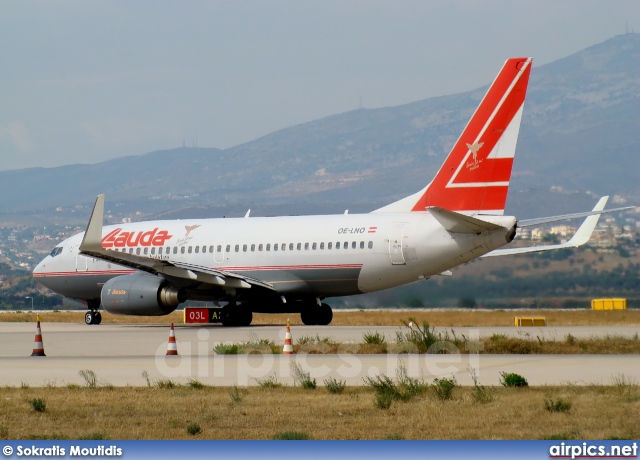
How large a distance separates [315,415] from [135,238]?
28200 mm

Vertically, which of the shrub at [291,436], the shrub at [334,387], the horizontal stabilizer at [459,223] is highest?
the horizontal stabilizer at [459,223]

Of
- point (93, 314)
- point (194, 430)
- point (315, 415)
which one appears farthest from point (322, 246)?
point (194, 430)

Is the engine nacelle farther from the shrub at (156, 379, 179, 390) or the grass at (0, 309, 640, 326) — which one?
the shrub at (156, 379, 179, 390)

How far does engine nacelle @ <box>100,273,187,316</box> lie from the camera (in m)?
37.3

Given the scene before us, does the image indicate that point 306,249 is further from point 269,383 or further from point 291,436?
point 291,436

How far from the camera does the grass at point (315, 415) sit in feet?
43.7

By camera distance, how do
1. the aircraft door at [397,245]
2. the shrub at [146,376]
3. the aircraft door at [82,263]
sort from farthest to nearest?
the aircraft door at [82,263]
the aircraft door at [397,245]
the shrub at [146,376]

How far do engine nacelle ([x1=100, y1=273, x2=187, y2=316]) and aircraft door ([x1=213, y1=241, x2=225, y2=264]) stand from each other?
2284 mm

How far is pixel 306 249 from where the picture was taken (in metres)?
37.7

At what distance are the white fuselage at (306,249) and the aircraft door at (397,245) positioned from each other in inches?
1.2

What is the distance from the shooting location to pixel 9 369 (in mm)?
21938

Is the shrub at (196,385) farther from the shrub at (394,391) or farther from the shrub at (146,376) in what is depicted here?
the shrub at (394,391)

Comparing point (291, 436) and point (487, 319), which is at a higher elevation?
point (487, 319)

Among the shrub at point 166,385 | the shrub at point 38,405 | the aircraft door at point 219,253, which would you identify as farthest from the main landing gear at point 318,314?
the shrub at point 38,405
